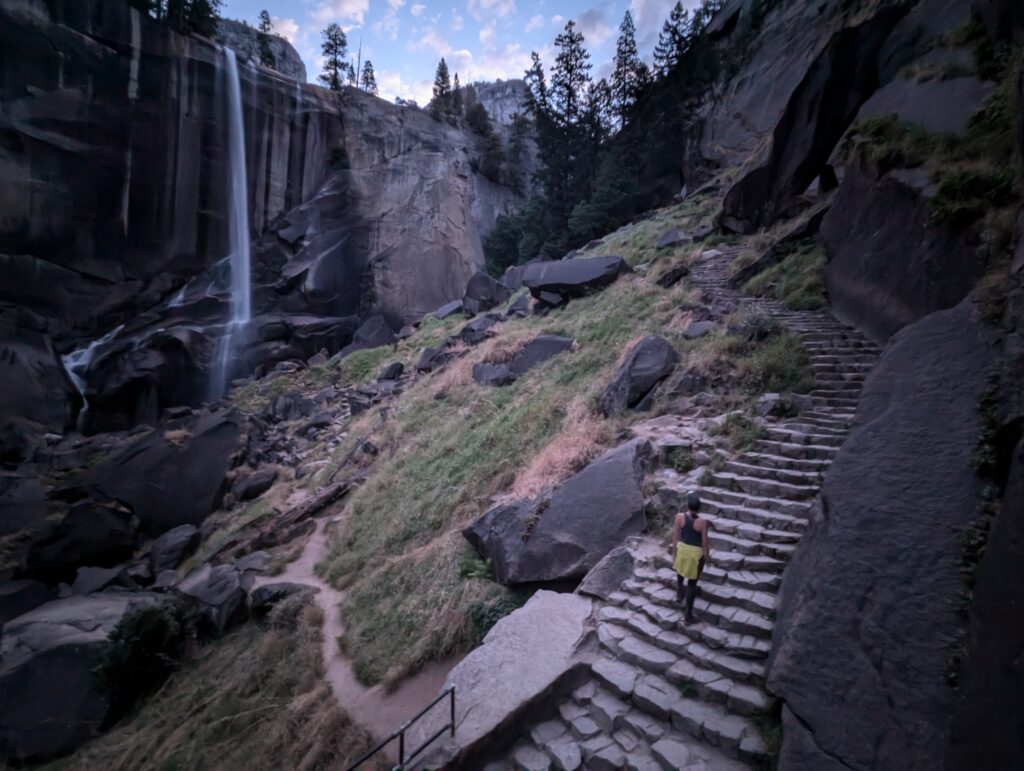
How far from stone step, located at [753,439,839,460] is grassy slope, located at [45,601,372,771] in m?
6.39

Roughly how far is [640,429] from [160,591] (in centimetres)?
1087

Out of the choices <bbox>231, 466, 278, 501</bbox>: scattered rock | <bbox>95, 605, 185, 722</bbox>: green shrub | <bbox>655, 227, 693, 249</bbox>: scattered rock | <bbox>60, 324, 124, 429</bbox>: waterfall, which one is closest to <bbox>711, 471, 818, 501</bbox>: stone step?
<bbox>95, 605, 185, 722</bbox>: green shrub

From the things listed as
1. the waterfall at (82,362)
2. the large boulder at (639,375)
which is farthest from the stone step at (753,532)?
the waterfall at (82,362)

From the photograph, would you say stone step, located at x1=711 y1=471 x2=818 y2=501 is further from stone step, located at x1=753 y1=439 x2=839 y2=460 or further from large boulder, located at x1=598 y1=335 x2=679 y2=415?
large boulder, located at x1=598 y1=335 x2=679 y2=415

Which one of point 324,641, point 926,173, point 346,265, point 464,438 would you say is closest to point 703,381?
point 926,173

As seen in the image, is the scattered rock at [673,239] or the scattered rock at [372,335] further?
the scattered rock at [372,335]

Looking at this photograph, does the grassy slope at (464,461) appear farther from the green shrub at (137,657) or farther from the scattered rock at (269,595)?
the green shrub at (137,657)

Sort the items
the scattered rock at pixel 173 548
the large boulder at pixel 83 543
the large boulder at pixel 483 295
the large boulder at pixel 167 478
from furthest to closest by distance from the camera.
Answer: the large boulder at pixel 483 295
the large boulder at pixel 167 478
the scattered rock at pixel 173 548
the large boulder at pixel 83 543

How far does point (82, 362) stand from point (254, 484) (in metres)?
15.3

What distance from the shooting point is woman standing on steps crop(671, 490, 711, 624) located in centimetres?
464

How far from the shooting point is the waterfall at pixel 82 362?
2205 cm

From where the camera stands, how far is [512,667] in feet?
15.7

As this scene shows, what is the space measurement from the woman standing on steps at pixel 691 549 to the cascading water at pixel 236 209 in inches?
1042

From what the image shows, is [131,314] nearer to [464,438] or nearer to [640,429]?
[464,438]
